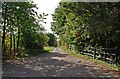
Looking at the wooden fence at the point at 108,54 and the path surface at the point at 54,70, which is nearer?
the path surface at the point at 54,70

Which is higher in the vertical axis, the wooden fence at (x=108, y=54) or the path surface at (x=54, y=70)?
the wooden fence at (x=108, y=54)

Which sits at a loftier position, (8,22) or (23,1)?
(23,1)

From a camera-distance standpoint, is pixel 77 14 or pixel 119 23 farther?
pixel 77 14

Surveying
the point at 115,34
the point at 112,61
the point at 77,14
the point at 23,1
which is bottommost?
the point at 112,61

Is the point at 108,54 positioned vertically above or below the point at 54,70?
above

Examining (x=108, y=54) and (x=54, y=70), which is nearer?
(x=54, y=70)

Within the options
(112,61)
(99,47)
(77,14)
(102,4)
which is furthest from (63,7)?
(99,47)

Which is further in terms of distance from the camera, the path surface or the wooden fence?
the wooden fence

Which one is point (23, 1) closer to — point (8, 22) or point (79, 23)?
point (8, 22)

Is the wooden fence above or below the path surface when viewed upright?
above

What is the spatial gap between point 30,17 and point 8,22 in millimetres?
2437

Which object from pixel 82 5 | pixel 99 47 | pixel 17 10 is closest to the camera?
pixel 82 5

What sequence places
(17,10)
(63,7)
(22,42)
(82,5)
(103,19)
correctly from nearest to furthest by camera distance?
(103,19) < (82,5) < (63,7) < (17,10) < (22,42)

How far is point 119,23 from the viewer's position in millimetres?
14047
